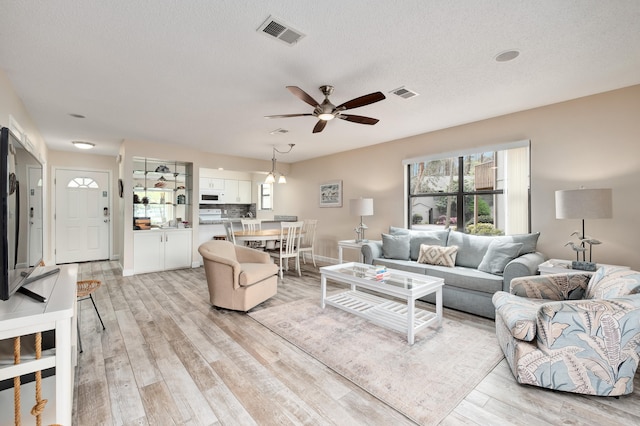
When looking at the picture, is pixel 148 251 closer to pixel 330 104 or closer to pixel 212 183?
pixel 212 183

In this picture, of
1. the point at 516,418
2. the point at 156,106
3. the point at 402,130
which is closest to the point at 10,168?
the point at 156,106

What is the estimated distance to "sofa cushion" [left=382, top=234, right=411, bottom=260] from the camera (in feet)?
13.5

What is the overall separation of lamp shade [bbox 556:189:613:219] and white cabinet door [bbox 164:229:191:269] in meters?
5.84

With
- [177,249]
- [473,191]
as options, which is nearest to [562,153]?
[473,191]

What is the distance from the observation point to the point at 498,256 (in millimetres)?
3244

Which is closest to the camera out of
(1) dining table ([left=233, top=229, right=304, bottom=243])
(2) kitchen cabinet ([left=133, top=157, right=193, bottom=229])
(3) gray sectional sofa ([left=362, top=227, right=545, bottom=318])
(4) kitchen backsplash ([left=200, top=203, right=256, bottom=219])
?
(3) gray sectional sofa ([left=362, top=227, right=545, bottom=318])

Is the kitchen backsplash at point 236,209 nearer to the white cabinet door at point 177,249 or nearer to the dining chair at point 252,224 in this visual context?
the white cabinet door at point 177,249

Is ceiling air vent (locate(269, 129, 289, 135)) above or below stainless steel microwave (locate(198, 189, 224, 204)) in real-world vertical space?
above

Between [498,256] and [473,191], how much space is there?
49.7 inches

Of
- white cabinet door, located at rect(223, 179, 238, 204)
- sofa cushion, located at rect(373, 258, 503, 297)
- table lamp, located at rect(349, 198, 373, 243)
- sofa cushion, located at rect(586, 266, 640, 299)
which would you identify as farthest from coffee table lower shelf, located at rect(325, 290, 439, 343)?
white cabinet door, located at rect(223, 179, 238, 204)

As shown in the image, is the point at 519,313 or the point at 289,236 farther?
the point at 289,236

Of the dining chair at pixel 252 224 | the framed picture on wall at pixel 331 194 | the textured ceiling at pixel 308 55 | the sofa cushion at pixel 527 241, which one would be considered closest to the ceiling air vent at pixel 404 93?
the textured ceiling at pixel 308 55

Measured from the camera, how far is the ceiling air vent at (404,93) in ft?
9.45

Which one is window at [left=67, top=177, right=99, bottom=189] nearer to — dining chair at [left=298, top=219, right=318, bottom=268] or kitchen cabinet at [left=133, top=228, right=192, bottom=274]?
kitchen cabinet at [left=133, top=228, right=192, bottom=274]
